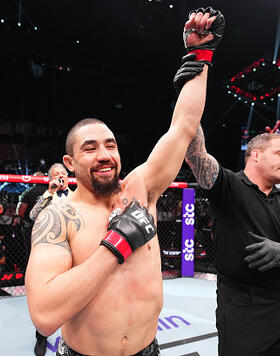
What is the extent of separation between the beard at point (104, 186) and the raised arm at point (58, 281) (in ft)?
0.90

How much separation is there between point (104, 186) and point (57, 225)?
0.25 meters

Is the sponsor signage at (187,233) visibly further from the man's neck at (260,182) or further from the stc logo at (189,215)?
the man's neck at (260,182)

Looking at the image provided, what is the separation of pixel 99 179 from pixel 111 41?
10.0 m

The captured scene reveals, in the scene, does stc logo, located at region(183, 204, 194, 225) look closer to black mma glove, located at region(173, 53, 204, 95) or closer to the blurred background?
black mma glove, located at region(173, 53, 204, 95)

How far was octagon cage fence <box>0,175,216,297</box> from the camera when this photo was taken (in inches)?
149

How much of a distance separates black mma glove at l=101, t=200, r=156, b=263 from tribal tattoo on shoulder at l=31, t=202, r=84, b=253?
0.17m

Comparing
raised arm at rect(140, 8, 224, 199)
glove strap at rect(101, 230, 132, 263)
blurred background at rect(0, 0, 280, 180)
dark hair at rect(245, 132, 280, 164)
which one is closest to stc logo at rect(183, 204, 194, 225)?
dark hair at rect(245, 132, 280, 164)

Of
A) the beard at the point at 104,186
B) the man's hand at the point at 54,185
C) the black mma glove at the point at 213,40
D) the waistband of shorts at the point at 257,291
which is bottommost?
the waistband of shorts at the point at 257,291

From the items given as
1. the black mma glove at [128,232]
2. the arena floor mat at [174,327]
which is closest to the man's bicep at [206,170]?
the black mma glove at [128,232]

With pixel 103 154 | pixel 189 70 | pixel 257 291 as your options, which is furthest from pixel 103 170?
pixel 257 291

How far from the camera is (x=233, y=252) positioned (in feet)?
5.37

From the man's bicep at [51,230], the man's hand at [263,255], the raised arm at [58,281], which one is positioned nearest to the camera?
the raised arm at [58,281]

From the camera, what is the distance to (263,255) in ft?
4.86

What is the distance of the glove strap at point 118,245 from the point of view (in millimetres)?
893
